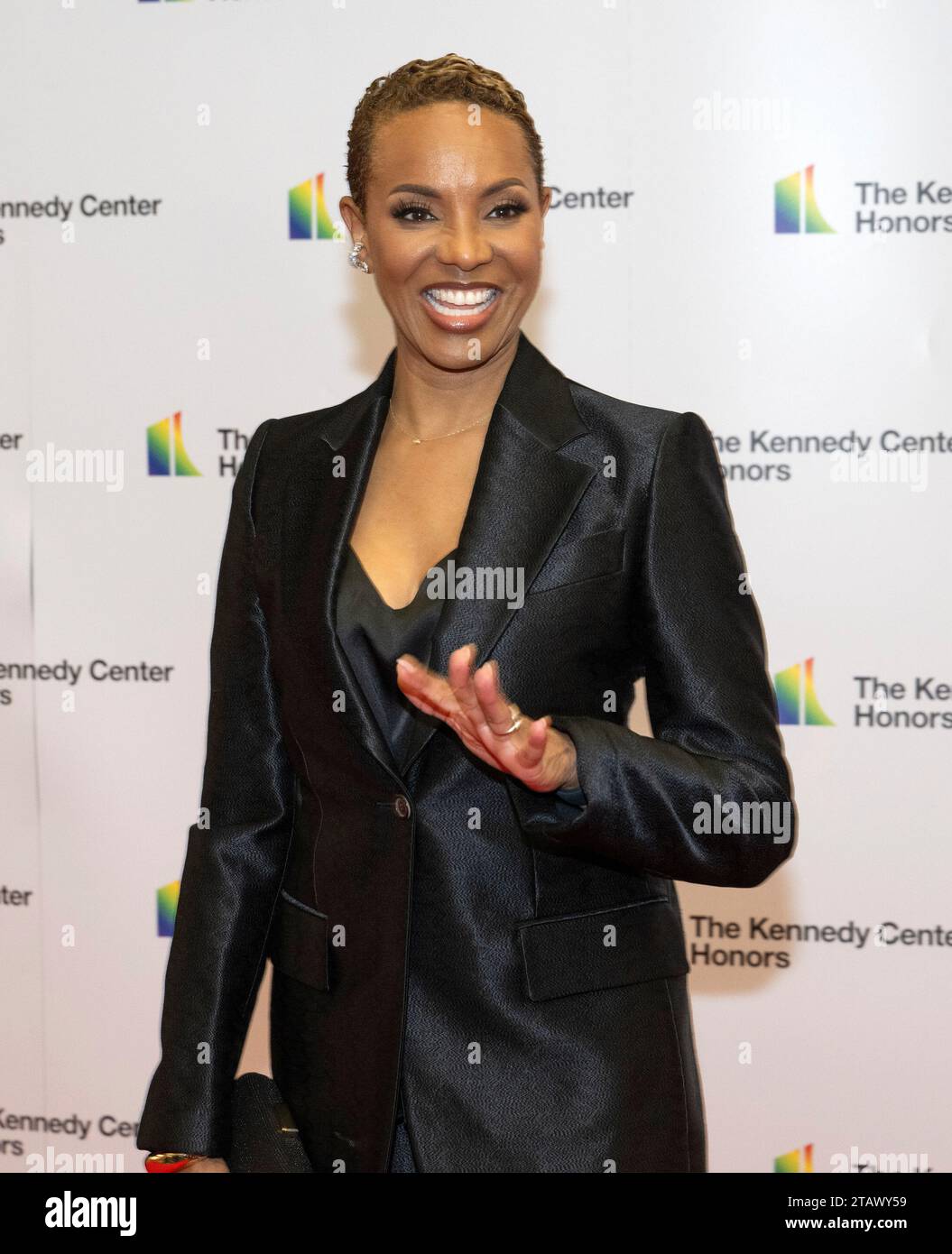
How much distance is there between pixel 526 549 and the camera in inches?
56.5

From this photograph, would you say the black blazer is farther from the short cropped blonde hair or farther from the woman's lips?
the short cropped blonde hair

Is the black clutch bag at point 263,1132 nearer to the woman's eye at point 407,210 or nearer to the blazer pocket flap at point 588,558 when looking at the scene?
the blazer pocket flap at point 588,558

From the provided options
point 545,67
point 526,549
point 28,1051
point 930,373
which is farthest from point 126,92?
point 28,1051

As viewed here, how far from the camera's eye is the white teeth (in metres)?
1.51

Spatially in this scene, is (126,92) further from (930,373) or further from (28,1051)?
(28,1051)

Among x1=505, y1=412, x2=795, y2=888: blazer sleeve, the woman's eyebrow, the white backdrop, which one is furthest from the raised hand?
the white backdrop

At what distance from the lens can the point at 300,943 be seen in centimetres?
157

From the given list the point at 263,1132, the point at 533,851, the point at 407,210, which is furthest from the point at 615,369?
the point at 263,1132

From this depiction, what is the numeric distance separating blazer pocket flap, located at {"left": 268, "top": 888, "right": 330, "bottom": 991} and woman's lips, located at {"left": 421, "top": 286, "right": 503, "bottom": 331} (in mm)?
691

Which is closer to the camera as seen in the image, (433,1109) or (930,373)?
(433,1109)

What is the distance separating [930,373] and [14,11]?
7.12 ft

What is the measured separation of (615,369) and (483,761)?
1.72 meters

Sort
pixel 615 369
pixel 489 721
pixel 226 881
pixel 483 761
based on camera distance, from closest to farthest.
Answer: pixel 489 721 → pixel 483 761 → pixel 226 881 → pixel 615 369

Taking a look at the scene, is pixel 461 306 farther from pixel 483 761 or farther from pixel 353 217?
pixel 483 761
